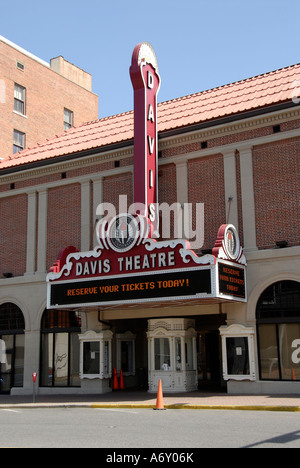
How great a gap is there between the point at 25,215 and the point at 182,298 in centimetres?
1127

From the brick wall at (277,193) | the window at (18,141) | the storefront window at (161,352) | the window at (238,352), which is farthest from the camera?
the window at (18,141)

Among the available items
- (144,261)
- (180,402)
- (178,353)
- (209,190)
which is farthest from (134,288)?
(209,190)

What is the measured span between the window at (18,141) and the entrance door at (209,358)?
22.4 metres

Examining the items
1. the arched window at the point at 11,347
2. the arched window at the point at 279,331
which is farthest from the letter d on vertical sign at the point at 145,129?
the arched window at the point at 11,347

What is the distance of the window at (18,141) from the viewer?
1611 inches

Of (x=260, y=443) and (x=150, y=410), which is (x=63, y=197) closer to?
(x=150, y=410)

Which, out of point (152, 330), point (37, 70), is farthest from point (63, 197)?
point (37, 70)

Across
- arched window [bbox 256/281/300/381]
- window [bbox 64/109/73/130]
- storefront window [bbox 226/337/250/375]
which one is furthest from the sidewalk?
window [bbox 64/109/73/130]

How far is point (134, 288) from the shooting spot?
20.1 m

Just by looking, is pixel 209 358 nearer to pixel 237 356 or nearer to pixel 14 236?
pixel 237 356

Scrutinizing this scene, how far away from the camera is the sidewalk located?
16125 millimetres

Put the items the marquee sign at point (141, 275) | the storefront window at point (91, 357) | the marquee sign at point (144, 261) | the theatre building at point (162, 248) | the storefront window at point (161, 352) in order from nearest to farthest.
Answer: the marquee sign at point (141, 275), the marquee sign at point (144, 261), the theatre building at point (162, 248), the storefront window at point (161, 352), the storefront window at point (91, 357)

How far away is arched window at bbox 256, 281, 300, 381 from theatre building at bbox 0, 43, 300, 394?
0.04 meters

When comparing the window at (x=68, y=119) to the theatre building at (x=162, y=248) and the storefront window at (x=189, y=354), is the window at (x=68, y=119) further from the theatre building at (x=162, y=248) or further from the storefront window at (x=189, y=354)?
the storefront window at (x=189, y=354)
